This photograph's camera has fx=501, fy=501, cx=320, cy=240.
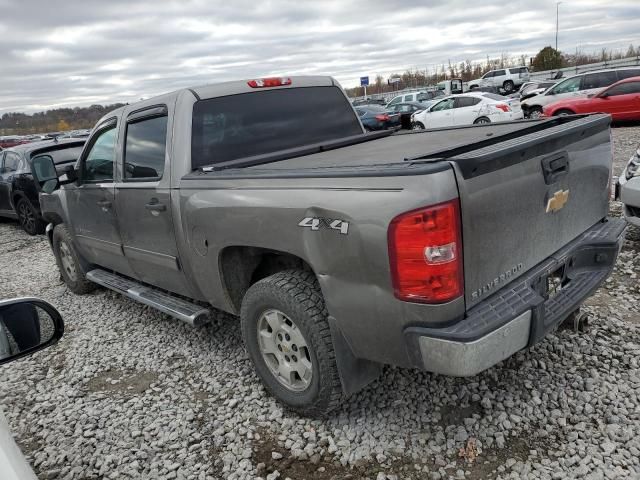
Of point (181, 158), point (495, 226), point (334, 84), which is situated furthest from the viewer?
point (334, 84)

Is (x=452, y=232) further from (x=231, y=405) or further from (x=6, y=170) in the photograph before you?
(x=6, y=170)

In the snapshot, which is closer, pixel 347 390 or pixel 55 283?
pixel 347 390

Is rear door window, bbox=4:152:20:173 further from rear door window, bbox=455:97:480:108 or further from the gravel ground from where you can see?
rear door window, bbox=455:97:480:108

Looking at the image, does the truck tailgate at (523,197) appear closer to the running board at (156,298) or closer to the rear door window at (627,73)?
the running board at (156,298)

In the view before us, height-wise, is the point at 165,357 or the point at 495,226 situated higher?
the point at 495,226

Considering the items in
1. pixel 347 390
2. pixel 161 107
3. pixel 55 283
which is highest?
pixel 161 107

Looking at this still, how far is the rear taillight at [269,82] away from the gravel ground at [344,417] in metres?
2.04

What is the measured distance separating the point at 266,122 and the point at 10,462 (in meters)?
2.95

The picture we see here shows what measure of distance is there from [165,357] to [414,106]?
21.2 meters

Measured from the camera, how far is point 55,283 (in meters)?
6.39

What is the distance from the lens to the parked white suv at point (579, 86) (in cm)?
1630

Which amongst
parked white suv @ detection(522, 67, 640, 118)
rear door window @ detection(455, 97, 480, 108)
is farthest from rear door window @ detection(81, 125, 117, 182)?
parked white suv @ detection(522, 67, 640, 118)

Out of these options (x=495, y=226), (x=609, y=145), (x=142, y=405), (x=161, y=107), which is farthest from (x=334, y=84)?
(x=142, y=405)

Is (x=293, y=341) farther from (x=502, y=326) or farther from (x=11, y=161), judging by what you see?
(x=11, y=161)
